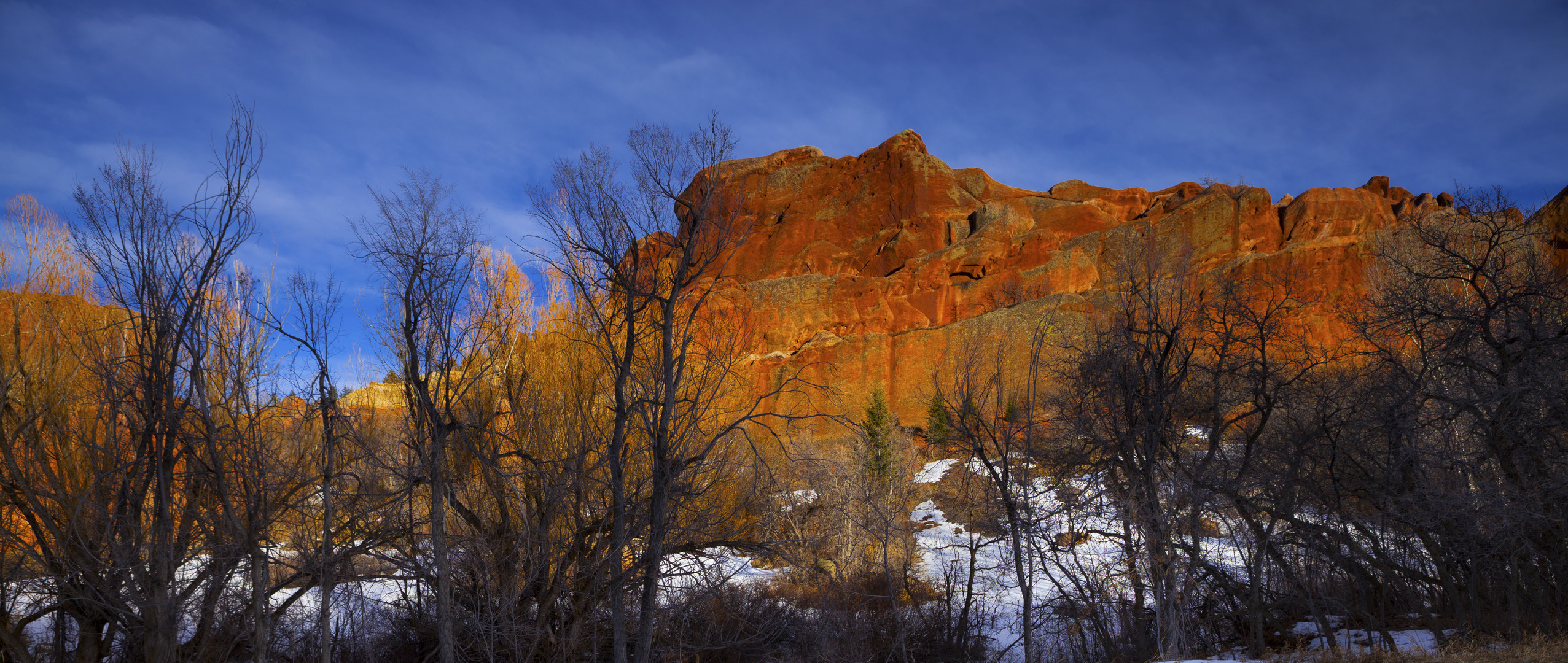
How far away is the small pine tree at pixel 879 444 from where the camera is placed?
80.7 feet

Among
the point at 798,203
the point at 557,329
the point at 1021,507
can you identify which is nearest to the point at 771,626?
the point at 1021,507

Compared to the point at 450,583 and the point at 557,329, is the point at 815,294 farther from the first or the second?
the point at 450,583

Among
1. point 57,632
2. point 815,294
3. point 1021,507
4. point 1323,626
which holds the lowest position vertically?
point 1323,626

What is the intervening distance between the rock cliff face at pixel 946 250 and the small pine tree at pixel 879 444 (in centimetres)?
245

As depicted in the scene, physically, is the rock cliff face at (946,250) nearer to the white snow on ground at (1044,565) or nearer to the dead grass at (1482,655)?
the white snow on ground at (1044,565)

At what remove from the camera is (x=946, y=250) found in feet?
207

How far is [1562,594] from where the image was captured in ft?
36.4

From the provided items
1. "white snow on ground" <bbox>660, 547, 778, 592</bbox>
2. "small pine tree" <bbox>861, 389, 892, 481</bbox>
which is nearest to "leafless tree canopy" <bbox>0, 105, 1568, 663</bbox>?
"white snow on ground" <bbox>660, 547, 778, 592</bbox>

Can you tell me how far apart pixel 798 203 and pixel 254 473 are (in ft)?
235

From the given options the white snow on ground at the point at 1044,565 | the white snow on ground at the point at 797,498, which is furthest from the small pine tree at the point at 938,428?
the white snow on ground at the point at 797,498

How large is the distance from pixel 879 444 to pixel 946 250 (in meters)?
36.8

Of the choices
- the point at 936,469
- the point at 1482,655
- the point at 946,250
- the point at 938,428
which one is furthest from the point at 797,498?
the point at 946,250

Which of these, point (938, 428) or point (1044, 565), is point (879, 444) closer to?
point (938, 428)

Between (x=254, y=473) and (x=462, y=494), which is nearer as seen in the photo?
(x=254, y=473)
